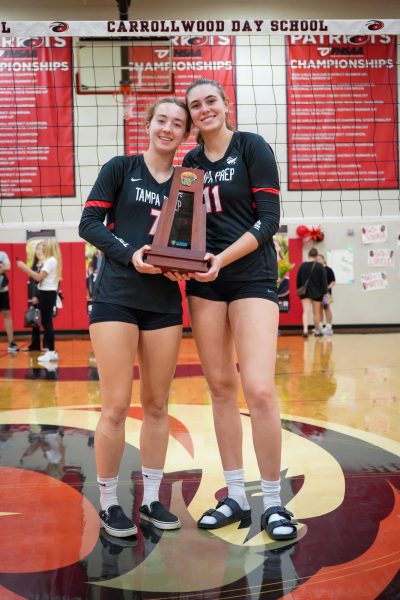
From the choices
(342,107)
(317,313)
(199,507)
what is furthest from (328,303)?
(199,507)

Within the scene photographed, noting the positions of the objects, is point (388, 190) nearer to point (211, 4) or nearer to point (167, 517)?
point (211, 4)

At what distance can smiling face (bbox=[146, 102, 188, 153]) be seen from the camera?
2438mm

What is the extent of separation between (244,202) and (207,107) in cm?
44

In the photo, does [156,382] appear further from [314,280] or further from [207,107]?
[314,280]

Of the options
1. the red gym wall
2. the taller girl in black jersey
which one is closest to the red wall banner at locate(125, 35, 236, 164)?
the red gym wall

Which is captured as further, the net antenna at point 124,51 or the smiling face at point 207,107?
the net antenna at point 124,51

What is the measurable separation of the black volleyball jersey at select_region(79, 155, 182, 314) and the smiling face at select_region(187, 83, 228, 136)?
11.9 inches

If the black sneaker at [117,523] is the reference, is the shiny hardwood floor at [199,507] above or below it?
below

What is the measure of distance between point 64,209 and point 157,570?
32.5 ft

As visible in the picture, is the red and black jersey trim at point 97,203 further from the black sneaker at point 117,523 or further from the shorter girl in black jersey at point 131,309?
the black sneaker at point 117,523

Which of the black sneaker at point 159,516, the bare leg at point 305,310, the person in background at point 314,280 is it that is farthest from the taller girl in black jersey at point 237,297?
the bare leg at point 305,310

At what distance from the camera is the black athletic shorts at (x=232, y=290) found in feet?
7.95

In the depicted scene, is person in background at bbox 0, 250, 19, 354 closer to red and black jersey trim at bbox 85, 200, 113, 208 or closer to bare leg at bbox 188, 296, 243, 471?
red and black jersey trim at bbox 85, 200, 113, 208

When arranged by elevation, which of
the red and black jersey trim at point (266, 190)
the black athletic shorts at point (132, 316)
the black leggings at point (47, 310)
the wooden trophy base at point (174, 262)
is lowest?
the black leggings at point (47, 310)
